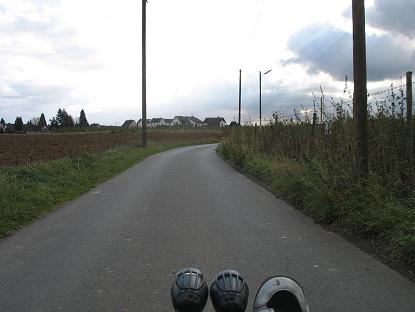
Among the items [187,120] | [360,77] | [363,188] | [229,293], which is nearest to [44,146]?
[360,77]

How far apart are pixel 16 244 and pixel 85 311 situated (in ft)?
11.0

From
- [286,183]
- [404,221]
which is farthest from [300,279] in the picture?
[286,183]

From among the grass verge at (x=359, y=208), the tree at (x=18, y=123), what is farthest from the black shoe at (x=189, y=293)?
the tree at (x=18, y=123)

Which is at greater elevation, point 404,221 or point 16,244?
point 404,221

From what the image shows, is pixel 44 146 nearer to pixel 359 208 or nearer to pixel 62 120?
pixel 359 208

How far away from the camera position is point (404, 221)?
6426 millimetres

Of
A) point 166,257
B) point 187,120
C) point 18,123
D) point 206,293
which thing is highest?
point 187,120

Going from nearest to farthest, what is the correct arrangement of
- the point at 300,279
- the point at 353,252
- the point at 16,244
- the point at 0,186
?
1. the point at 300,279
2. the point at 353,252
3. the point at 16,244
4. the point at 0,186

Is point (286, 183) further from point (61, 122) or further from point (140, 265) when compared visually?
point (61, 122)

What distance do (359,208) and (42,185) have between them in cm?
861

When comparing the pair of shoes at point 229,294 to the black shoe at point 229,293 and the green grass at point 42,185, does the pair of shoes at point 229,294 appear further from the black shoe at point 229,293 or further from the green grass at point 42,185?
the green grass at point 42,185

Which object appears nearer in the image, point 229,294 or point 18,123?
point 229,294

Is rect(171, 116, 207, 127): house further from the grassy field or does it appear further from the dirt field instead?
the grassy field

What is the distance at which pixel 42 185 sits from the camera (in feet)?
43.0
